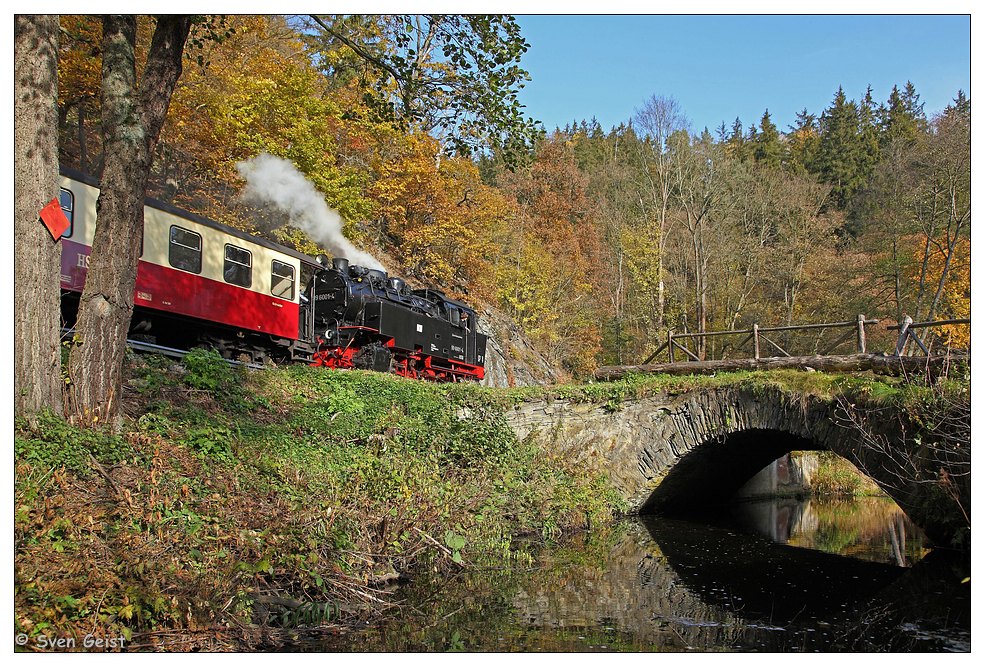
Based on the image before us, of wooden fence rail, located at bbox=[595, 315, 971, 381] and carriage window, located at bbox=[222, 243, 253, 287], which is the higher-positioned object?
carriage window, located at bbox=[222, 243, 253, 287]

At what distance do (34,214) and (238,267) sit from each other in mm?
7420

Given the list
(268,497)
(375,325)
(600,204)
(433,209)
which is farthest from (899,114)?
(268,497)

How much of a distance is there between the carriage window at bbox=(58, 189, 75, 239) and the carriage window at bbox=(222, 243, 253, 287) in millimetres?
3148

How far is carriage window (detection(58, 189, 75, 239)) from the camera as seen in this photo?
425 inches

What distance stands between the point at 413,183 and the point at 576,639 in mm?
22040

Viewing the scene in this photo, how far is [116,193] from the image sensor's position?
24.0 ft

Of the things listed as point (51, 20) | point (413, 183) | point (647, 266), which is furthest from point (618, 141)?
point (51, 20)

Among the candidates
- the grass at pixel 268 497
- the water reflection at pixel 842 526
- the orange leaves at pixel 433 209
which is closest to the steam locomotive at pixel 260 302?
the grass at pixel 268 497

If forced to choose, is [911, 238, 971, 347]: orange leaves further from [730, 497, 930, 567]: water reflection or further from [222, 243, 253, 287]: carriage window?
[222, 243, 253, 287]: carriage window

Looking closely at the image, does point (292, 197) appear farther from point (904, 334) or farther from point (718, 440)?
point (904, 334)

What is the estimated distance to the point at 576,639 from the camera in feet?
21.1

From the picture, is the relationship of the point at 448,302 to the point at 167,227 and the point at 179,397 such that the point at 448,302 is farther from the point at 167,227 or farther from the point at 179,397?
the point at 179,397

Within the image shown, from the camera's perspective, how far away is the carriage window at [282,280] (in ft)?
50.3

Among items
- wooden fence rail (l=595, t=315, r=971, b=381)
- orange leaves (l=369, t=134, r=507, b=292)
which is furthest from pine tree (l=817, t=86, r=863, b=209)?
wooden fence rail (l=595, t=315, r=971, b=381)
